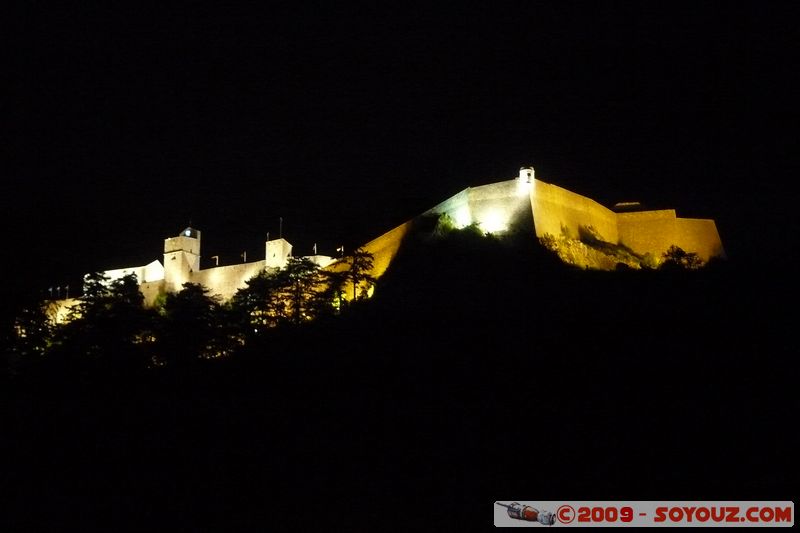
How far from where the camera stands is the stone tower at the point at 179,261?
177 feet

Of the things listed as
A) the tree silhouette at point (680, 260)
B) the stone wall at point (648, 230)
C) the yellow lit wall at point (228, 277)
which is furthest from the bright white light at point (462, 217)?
the yellow lit wall at point (228, 277)

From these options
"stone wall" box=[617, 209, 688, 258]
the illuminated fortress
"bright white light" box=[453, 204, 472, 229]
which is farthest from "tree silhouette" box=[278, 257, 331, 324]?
"stone wall" box=[617, 209, 688, 258]

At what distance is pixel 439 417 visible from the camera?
24766 millimetres

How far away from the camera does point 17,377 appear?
99.9ft

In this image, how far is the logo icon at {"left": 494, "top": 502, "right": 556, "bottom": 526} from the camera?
16141 mm

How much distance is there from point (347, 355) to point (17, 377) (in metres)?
12.9

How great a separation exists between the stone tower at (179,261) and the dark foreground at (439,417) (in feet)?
67.6

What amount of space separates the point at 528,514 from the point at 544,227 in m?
25.4

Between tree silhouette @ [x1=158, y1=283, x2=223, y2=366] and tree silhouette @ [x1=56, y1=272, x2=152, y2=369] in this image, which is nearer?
tree silhouette @ [x1=56, y1=272, x2=152, y2=369]

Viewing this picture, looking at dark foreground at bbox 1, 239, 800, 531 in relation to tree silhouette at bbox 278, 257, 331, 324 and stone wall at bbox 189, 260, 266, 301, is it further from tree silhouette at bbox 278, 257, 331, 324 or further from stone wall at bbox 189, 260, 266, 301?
stone wall at bbox 189, 260, 266, 301

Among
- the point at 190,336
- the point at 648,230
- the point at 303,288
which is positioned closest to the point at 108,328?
the point at 190,336

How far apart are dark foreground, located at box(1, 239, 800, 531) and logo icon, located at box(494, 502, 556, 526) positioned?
1.07 meters

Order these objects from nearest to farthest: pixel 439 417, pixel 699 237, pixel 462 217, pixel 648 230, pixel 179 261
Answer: pixel 439 417
pixel 462 217
pixel 699 237
pixel 648 230
pixel 179 261

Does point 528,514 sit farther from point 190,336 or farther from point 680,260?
point 680,260
